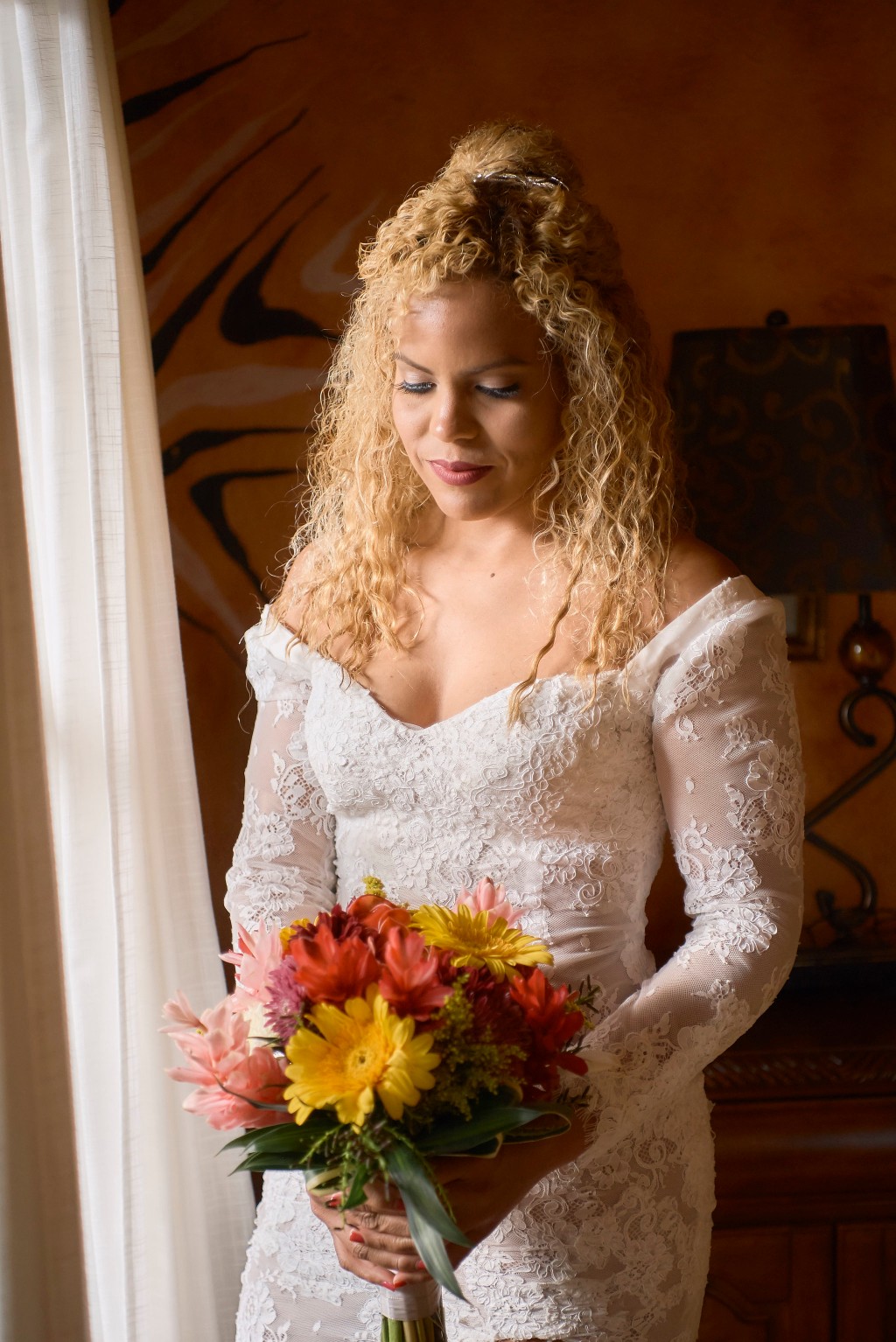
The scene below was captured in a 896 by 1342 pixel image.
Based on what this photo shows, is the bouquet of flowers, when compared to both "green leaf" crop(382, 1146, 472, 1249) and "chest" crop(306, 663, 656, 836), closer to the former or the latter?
"green leaf" crop(382, 1146, 472, 1249)

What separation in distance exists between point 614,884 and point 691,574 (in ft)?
1.34

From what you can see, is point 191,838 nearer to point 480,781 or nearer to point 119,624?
point 119,624

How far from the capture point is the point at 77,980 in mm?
1773

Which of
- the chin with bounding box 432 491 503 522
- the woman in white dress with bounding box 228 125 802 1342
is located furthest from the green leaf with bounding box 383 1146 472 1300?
the chin with bounding box 432 491 503 522

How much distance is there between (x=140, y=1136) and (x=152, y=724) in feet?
2.03

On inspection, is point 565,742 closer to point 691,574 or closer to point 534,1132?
point 691,574

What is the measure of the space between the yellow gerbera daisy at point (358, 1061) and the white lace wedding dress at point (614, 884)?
0.43 meters

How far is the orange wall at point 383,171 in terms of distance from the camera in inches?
96.8

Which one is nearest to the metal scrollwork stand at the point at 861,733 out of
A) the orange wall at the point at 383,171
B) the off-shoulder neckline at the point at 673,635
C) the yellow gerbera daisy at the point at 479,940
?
the orange wall at the point at 383,171

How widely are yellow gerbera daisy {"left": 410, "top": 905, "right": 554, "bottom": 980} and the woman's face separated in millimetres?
580

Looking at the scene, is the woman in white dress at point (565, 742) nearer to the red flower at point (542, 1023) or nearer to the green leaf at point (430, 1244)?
the red flower at point (542, 1023)

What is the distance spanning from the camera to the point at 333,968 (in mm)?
1046

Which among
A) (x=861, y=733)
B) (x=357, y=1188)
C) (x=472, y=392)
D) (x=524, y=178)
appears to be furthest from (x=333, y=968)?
(x=861, y=733)

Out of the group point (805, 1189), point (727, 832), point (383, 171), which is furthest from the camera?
point (383, 171)
